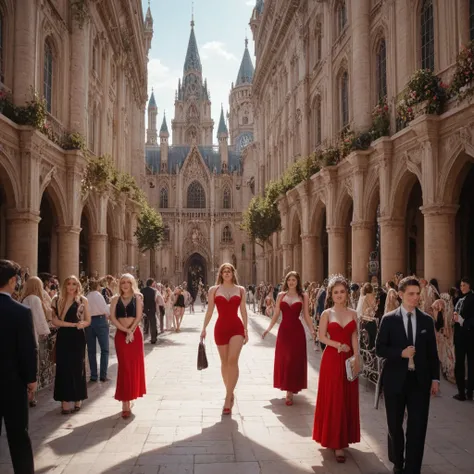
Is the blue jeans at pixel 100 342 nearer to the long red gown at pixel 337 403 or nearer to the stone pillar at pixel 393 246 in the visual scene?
the long red gown at pixel 337 403

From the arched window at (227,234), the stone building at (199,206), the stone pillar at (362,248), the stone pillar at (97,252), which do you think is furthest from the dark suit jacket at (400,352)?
the arched window at (227,234)

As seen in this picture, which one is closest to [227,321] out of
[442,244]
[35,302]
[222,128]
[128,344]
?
[128,344]

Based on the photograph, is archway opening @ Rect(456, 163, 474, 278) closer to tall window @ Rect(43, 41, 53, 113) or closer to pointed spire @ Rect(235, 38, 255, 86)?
tall window @ Rect(43, 41, 53, 113)

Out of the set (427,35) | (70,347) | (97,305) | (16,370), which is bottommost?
(70,347)

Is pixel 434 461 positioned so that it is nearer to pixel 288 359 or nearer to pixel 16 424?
pixel 288 359

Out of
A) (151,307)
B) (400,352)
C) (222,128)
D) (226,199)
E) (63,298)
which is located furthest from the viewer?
(222,128)

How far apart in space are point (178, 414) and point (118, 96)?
25.9 metres

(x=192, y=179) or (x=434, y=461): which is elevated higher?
(x=192, y=179)

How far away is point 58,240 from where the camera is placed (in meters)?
20.3

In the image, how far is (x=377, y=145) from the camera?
17844mm

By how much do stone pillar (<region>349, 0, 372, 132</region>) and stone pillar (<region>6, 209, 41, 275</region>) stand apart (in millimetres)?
11582

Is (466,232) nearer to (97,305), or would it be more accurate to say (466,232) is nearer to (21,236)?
(97,305)

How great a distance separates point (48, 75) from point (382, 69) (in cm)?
1185

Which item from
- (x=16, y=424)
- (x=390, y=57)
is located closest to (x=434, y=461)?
(x=16, y=424)
